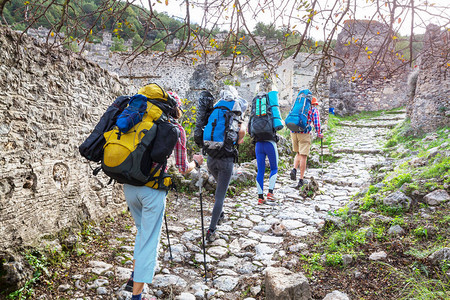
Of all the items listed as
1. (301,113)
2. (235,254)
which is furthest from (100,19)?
(301,113)

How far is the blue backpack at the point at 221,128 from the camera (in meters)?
3.79

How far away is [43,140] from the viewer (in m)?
3.10

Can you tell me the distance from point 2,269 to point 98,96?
258 centimetres

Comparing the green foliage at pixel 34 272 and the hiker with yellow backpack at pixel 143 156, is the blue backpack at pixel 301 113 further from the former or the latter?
the green foliage at pixel 34 272

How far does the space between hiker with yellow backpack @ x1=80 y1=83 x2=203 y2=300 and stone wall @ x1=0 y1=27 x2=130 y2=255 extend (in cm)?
90

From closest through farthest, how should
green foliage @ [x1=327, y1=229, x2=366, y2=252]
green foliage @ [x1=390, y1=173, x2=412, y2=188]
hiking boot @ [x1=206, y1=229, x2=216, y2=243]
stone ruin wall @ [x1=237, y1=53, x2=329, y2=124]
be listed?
green foliage @ [x1=327, y1=229, x2=366, y2=252]
hiking boot @ [x1=206, y1=229, x2=216, y2=243]
green foliage @ [x1=390, y1=173, x2=412, y2=188]
stone ruin wall @ [x1=237, y1=53, x2=329, y2=124]

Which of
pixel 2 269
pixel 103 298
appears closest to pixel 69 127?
pixel 2 269

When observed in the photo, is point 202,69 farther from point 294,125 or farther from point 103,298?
point 103,298

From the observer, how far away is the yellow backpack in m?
2.27

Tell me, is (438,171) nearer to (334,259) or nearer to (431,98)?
(334,259)

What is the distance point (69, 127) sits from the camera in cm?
356

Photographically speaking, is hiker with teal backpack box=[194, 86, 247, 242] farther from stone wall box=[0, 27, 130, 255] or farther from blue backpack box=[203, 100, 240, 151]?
stone wall box=[0, 27, 130, 255]

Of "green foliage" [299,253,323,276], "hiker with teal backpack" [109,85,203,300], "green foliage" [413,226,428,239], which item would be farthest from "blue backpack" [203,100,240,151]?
"green foliage" [413,226,428,239]

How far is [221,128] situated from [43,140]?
6.76 feet
